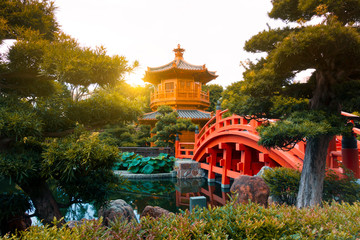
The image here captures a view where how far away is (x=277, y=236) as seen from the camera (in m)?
2.09

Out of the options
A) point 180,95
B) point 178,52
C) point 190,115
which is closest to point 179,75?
point 180,95

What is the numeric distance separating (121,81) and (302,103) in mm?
3152

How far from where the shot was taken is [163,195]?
9.45 meters

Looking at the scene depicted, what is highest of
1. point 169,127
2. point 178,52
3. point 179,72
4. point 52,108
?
point 178,52

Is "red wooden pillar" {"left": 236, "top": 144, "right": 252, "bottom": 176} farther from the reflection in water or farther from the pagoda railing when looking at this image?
the pagoda railing

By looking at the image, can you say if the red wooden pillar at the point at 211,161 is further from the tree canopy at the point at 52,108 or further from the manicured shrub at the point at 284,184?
the tree canopy at the point at 52,108

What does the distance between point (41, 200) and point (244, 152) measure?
6.80 m

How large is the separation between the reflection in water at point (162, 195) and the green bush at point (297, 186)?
2.54 meters

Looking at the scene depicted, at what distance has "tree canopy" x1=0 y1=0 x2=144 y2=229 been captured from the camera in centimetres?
319

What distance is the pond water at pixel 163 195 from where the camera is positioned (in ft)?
25.4

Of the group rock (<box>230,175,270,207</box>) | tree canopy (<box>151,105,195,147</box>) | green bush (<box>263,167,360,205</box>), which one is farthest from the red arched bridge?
tree canopy (<box>151,105,195,147</box>)

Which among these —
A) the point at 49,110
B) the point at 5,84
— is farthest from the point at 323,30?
the point at 5,84

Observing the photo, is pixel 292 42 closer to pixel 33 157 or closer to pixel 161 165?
pixel 33 157

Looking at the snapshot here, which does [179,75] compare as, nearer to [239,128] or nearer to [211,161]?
[211,161]
